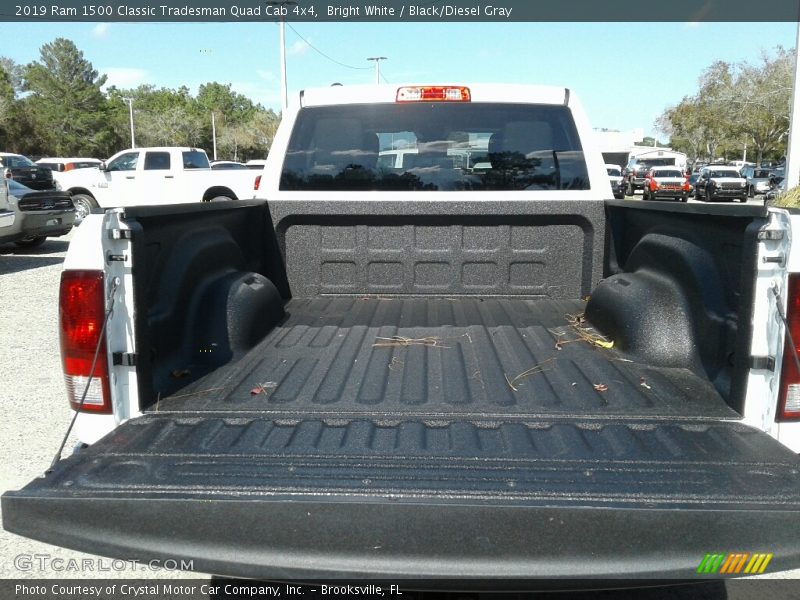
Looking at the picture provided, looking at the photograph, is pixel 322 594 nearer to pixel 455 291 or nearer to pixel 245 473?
pixel 245 473

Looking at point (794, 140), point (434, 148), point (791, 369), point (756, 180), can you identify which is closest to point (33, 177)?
point (434, 148)

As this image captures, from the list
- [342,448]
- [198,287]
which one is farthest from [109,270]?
[342,448]

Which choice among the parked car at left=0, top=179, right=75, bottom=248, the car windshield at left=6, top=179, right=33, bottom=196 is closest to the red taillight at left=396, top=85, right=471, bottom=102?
the parked car at left=0, top=179, right=75, bottom=248

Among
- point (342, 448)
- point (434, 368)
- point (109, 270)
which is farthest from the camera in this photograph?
point (434, 368)

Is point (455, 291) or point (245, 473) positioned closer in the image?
point (245, 473)

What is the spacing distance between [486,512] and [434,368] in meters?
1.21

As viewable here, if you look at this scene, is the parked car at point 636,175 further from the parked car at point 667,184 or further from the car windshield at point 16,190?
the car windshield at point 16,190

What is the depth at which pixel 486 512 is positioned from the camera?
1.73 metres

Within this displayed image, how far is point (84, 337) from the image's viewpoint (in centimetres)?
231

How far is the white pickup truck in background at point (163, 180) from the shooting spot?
58.5ft

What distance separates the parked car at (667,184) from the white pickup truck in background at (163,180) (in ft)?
84.9

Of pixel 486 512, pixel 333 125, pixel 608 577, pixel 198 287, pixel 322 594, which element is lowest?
pixel 322 594

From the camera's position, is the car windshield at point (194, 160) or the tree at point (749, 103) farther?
the tree at point (749, 103)

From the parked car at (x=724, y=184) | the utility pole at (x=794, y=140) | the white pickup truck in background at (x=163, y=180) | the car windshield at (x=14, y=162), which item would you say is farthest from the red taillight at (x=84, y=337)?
the parked car at (x=724, y=184)
